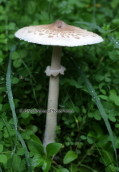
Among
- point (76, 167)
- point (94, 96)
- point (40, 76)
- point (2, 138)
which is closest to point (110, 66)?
point (94, 96)

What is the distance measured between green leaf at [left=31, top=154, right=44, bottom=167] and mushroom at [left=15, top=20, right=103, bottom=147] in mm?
485

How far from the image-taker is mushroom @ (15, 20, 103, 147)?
152 cm

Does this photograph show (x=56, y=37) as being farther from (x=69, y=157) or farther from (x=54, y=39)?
(x=69, y=157)

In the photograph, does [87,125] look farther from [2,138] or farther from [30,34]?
[30,34]

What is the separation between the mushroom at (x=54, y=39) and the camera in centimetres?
152

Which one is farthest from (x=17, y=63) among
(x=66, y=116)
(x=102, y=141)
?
(x=102, y=141)

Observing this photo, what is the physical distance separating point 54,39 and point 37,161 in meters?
1.21

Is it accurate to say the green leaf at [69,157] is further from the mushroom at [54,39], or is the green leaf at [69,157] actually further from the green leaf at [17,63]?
the green leaf at [17,63]

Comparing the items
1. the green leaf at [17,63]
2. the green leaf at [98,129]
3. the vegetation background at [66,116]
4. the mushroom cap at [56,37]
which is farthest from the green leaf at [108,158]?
the green leaf at [17,63]

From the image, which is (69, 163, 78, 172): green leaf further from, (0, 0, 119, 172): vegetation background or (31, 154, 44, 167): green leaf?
(31, 154, 44, 167): green leaf

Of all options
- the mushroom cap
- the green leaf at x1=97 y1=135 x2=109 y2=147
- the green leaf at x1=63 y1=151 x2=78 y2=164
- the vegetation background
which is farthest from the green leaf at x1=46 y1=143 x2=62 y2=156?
the mushroom cap

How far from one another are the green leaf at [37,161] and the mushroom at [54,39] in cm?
49

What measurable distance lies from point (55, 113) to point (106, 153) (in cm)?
76

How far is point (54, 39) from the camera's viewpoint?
4.93 feet
